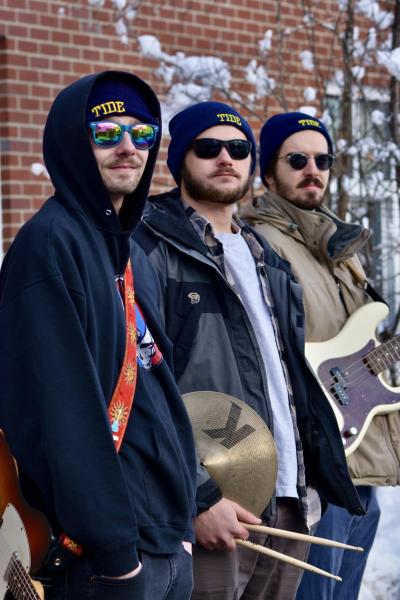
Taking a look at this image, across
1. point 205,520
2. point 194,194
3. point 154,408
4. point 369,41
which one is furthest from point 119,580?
point 369,41

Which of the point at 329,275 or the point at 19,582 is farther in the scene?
the point at 329,275

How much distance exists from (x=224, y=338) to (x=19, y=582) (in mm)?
1321

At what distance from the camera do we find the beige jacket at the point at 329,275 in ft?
15.8

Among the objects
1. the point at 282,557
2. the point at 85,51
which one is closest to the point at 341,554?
the point at 282,557

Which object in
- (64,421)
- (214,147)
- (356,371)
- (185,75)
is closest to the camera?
(64,421)

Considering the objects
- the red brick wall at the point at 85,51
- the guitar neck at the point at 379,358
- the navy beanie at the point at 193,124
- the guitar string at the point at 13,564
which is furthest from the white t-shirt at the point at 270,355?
the red brick wall at the point at 85,51

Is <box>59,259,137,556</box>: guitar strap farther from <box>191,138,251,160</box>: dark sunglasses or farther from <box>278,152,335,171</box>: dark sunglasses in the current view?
<box>278,152,335,171</box>: dark sunglasses

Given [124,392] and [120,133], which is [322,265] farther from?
[124,392]

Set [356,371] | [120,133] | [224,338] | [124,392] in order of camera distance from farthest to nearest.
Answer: [356,371]
[224,338]
[120,133]
[124,392]

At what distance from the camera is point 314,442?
14.2 feet

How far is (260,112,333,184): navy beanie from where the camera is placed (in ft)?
16.7

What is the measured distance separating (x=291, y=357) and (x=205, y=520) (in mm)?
838

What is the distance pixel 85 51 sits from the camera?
24.7ft

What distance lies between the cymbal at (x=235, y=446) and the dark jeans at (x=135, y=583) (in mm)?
714
